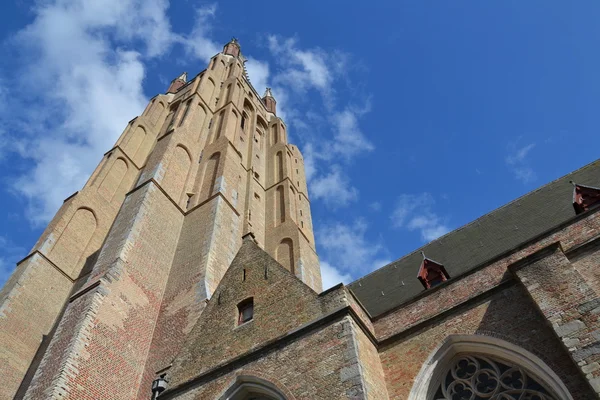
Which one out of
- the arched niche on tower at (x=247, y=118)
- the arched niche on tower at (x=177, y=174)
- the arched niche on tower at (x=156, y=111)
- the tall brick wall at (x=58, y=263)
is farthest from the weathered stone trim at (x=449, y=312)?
the arched niche on tower at (x=156, y=111)

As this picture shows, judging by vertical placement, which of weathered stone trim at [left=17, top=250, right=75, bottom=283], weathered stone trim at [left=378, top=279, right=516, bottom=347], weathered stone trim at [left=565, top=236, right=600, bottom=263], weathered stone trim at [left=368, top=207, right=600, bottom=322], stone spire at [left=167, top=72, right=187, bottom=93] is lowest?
weathered stone trim at [left=378, top=279, right=516, bottom=347]

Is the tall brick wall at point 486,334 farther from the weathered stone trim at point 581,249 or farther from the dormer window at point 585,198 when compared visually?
the dormer window at point 585,198

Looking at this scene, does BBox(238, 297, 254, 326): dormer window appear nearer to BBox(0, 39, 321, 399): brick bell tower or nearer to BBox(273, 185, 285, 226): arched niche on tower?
BBox(0, 39, 321, 399): brick bell tower

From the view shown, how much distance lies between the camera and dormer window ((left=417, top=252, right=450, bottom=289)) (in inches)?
419

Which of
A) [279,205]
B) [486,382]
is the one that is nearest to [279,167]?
[279,205]

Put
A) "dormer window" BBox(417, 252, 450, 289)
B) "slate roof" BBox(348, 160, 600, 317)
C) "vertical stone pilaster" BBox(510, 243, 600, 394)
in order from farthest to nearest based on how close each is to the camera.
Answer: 1. "slate roof" BBox(348, 160, 600, 317)
2. "dormer window" BBox(417, 252, 450, 289)
3. "vertical stone pilaster" BBox(510, 243, 600, 394)

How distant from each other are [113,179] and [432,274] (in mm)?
15840

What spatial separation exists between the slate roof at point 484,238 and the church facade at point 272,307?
0.06m

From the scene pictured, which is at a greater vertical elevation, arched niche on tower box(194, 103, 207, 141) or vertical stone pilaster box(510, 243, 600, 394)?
arched niche on tower box(194, 103, 207, 141)

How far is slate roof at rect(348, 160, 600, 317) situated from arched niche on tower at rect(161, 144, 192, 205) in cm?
806

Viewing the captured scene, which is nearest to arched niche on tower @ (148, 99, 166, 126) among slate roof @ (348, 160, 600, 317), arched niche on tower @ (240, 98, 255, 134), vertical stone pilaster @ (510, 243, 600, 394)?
arched niche on tower @ (240, 98, 255, 134)

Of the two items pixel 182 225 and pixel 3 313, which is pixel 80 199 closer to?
pixel 182 225

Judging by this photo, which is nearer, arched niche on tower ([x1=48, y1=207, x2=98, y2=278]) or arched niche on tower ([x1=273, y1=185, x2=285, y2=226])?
arched niche on tower ([x1=48, y1=207, x2=98, y2=278])

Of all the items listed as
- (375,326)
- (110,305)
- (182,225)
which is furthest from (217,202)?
(375,326)
